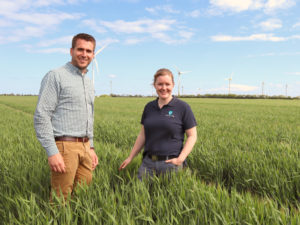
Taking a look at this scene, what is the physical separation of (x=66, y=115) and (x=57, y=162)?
54cm

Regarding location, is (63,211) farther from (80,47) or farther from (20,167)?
(20,167)

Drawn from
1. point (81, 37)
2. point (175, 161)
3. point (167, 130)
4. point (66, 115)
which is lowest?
point (175, 161)

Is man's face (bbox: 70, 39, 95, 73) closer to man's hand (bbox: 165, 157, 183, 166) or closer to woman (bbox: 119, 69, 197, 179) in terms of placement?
woman (bbox: 119, 69, 197, 179)

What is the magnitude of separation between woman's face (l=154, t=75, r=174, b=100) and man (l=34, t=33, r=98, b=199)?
0.91 metres

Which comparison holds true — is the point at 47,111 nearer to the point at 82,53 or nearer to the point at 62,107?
the point at 62,107

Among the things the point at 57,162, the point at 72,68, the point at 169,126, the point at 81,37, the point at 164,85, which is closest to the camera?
the point at 57,162

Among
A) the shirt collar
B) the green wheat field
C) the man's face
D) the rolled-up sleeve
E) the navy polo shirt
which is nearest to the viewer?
the green wheat field

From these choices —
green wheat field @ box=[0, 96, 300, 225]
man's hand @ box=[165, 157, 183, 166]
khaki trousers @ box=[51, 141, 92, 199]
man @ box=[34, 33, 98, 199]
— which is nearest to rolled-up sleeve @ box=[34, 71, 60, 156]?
man @ box=[34, 33, 98, 199]

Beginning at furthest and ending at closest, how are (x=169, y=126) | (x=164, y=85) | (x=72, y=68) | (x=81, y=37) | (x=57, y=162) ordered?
(x=169, y=126)
(x=164, y=85)
(x=72, y=68)
(x=81, y=37)
(x=57, y=162)

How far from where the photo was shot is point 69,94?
279cm

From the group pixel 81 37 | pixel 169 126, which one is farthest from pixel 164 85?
pixel 81 37

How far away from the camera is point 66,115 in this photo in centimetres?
280

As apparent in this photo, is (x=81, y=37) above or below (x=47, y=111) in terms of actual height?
above

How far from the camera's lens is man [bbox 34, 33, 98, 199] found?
2.61m
